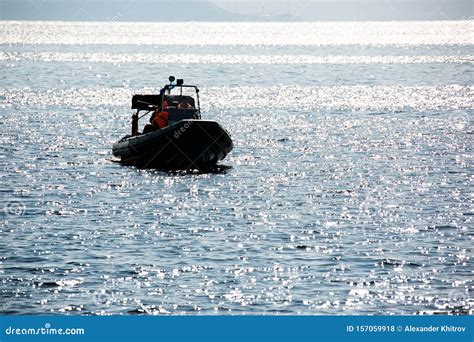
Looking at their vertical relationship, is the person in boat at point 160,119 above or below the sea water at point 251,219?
above

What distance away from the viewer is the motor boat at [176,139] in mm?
40094

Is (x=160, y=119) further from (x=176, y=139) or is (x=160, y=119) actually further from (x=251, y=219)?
(x=251, y=219)

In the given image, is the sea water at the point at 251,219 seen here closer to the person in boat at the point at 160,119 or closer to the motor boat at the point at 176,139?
the motor boat at the point at 176,139

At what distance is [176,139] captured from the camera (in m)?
40.3

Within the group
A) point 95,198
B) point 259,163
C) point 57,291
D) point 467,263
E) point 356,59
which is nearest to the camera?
point 57,291

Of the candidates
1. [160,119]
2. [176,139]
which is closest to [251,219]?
[176,139]

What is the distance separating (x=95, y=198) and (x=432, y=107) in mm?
47142

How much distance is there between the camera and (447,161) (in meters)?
45.9

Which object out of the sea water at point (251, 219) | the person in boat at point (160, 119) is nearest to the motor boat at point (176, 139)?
the person in boat at point (160, 119)

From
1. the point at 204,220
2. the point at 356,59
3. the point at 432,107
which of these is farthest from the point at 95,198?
the point at 356,59

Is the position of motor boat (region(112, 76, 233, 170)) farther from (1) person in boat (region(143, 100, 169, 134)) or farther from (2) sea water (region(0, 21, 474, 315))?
(2) sea water (region(0, 21, 474, 315))

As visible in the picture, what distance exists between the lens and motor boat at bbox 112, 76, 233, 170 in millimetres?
40094

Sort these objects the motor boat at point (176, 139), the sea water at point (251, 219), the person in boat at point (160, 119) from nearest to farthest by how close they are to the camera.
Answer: the sea water at point (251, 219)
the motor boat at point (176, 139)
the person in boat at point (160, 119)

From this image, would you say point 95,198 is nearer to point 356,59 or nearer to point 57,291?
point 57,291
